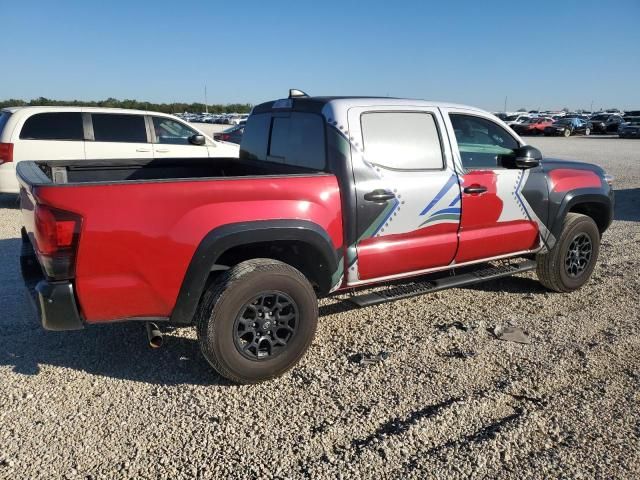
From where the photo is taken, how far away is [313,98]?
406 cm

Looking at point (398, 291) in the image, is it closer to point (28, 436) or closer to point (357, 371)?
point (357, 371)

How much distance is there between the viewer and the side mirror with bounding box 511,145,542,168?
14.5ft

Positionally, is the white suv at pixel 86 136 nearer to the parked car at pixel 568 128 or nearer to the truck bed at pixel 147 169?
the truck bed at pixel 147 169

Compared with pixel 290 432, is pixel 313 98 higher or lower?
higher

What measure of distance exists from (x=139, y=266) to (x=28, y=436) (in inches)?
42.1

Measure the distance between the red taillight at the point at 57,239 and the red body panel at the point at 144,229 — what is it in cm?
4

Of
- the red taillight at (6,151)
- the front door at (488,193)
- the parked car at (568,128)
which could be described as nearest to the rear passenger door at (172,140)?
the red taillight at (6,151)

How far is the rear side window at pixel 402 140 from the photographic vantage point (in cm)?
384

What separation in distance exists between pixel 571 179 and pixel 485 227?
118 centimetres

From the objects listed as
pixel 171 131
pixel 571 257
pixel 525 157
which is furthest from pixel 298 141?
pixel 171 131

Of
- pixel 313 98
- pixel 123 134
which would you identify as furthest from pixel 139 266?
pixel 123 134

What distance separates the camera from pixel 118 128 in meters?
8.97

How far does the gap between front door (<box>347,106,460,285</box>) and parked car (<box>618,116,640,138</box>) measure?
36.7 m

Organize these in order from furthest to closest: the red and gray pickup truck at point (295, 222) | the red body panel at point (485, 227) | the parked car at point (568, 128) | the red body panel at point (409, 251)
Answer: the parked car at point (568, 128) → the red body panel at point (485, 227) → the red body panel at point (409, 251) → the red and gray pickup truck at point (295, 222)
